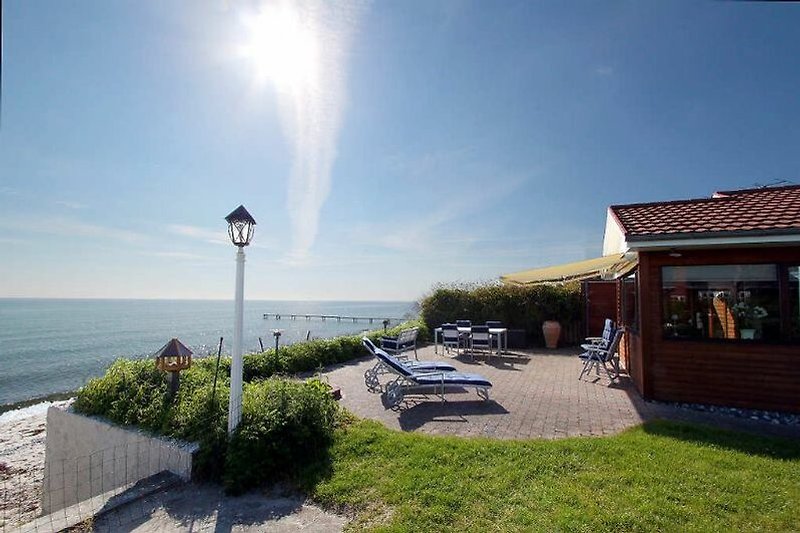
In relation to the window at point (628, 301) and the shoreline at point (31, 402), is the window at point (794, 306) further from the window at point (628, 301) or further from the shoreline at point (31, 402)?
the shoreline at point (31, 402)

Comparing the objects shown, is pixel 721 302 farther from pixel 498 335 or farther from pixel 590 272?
pixel 498 335

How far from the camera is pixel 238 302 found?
4543mm

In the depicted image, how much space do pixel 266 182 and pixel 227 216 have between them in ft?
18.6

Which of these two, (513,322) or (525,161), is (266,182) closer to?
(525,161)

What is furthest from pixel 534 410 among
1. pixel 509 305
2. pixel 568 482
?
pixel 509 305

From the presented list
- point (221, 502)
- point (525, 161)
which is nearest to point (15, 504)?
point (221, 502)

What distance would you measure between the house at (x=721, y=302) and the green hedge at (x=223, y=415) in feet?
17.8

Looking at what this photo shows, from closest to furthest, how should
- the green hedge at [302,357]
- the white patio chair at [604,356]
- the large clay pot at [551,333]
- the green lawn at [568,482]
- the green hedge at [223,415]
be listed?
1. the green lawn at [568,482]
2. the green hedge at [223,415]
3. the white patio chair at [604,356]
4. the green hedge at [302,357]
5. the large clay pot at [551,333]

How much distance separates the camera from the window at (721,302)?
5.88 metres

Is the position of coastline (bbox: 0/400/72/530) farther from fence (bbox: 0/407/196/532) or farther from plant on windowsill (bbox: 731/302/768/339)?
plant on windowsill (bbox: 731/302/768/339)

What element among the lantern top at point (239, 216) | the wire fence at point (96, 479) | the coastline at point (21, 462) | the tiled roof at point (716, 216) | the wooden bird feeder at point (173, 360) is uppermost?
the tiled roof at point (716, 216)

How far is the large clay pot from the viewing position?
13359mm

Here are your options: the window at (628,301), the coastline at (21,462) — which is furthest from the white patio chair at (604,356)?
the coastline at (21,462)

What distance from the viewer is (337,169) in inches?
439
